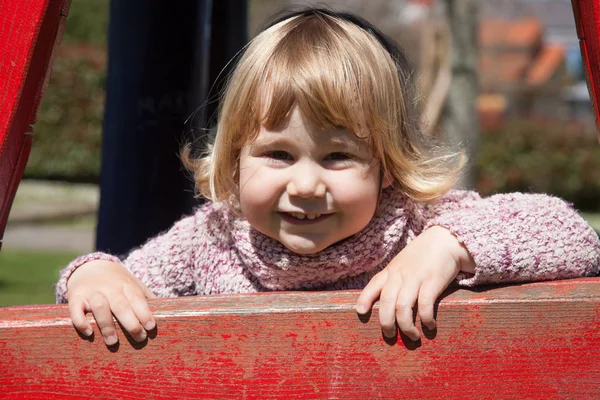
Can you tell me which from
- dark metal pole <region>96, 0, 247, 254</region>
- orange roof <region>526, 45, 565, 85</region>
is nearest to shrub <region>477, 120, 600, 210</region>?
orange roof <region>526, 45, 565, 85</region>

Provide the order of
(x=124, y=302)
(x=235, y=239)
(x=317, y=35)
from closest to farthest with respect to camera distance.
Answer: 1. (x=124, y=302)
2. (x=317, y=35)
3. (x=235, y=239)

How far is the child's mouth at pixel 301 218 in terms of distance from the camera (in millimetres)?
1585

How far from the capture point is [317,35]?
168cm

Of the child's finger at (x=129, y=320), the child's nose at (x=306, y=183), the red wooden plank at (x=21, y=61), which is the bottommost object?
the child's finger at (x=129, y=320)

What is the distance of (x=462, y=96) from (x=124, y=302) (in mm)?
5319

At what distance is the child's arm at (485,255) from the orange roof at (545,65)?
671 inches

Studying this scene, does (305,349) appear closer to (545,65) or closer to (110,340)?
(110,340)

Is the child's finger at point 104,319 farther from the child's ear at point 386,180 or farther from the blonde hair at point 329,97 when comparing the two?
the child's ear at point 386,180

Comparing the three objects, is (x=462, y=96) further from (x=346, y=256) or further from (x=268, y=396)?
(x=268, y=396)

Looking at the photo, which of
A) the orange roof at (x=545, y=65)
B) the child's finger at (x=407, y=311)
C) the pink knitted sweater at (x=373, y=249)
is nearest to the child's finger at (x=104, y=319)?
the pink knitted sweater at (x=373, y=249)

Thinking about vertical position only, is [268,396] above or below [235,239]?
below

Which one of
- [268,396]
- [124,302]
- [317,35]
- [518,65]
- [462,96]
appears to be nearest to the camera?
[268,396]

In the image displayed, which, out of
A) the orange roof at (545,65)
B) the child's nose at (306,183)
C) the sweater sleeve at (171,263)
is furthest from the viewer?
the orange roof at (545,65)

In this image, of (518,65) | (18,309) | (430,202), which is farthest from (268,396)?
(518,65)
